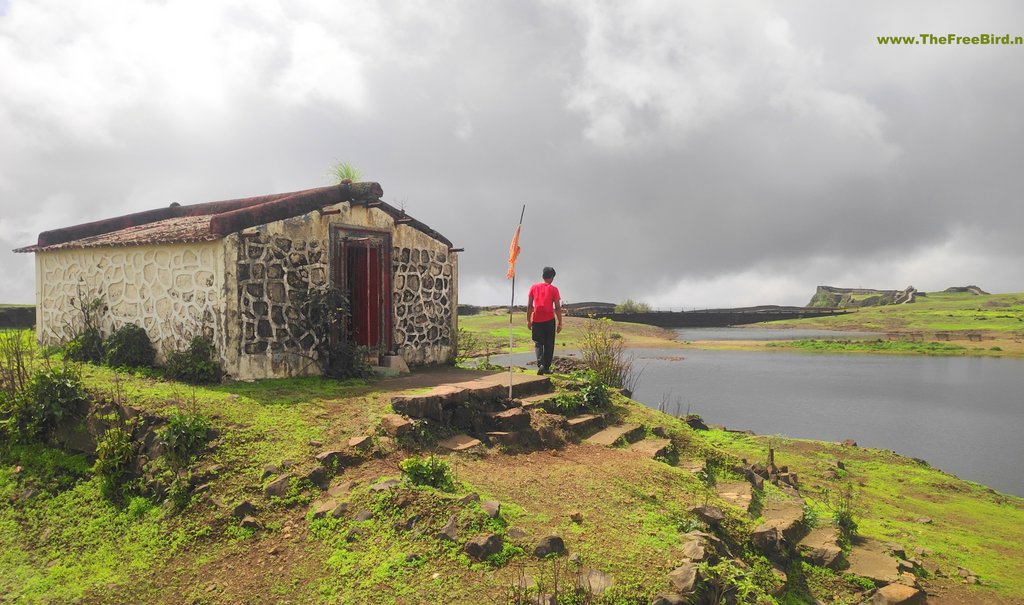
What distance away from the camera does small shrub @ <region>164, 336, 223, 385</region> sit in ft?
31.9

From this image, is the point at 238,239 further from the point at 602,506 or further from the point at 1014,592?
the point at 1014,592

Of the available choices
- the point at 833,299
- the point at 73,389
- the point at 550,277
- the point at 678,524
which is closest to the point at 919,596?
the point at 678,524

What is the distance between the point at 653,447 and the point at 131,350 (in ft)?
29.0

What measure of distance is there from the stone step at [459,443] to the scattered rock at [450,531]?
2.21 m

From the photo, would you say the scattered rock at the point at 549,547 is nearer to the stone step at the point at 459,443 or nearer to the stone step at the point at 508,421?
the stone step at the point at 459,443

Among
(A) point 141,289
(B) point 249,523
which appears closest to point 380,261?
(A) point 141,289

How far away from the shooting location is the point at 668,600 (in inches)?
178

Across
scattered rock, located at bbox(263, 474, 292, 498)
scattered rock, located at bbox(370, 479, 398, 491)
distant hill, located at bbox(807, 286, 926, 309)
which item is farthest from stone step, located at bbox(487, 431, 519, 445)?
distant hill, located at bbox(807, 286, 926, 309)

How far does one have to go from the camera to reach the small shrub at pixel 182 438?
6.99m

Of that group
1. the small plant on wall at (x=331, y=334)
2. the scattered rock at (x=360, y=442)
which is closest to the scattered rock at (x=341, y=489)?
the scattered rock at (x=360, y=442)

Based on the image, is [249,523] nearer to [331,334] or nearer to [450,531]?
[450,531]

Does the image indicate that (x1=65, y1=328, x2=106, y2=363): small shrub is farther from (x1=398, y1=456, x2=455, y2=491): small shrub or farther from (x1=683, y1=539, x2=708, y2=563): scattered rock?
(x1=683, y1=539, x2=708, y2=563): scattered rock

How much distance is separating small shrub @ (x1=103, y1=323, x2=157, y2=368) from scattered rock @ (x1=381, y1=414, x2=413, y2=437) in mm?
5625

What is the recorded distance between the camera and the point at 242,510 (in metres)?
6.16
